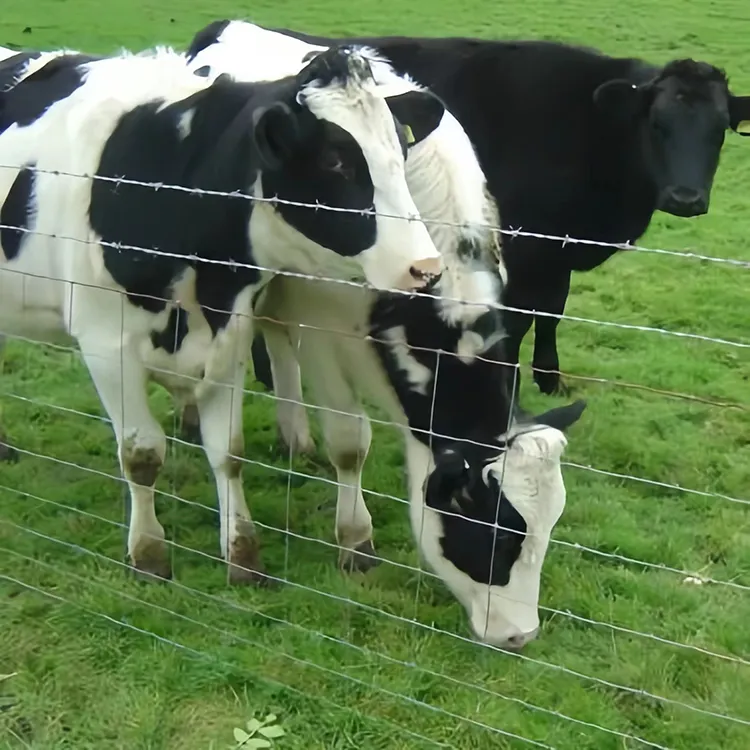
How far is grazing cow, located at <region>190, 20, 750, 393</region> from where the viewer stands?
17.8 ft

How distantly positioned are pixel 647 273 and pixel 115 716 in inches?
209

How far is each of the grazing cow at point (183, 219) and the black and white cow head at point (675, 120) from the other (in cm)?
220

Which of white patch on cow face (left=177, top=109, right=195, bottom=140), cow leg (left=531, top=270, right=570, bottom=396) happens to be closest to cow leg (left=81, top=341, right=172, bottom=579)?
white patch on cow face (left=177, top=109, right=195, bottom=140)

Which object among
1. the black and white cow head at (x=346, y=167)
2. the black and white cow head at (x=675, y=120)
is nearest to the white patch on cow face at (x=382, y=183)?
the black and white cow head at (x=346, y=167)

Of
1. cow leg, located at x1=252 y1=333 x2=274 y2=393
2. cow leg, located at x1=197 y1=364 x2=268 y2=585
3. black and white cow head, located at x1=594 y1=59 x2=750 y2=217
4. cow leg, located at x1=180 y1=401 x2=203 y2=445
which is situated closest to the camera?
cow leg, located at x1=197 y1=364 x2=268 y2=585

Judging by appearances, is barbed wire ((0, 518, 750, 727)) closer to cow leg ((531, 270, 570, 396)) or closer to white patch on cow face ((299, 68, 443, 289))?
white patch on cow face ((299, 68, 443, 289))

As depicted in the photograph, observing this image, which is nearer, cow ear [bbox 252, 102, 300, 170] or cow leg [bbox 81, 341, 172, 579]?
cow ear [bbox 252, 102, 300, 170]

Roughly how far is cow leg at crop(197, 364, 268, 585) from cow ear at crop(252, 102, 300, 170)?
0.89 meters

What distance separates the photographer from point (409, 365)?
3490mm

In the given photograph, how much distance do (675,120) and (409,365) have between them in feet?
8.99

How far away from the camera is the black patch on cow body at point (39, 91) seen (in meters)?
3.93

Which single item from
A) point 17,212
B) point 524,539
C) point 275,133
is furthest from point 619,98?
point 17,212

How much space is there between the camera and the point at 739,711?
3.09 meters

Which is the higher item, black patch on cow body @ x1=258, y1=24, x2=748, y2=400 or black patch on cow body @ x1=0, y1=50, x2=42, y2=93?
black patch on cow body @ x1=0, y1=50, x2=42, y2=93
